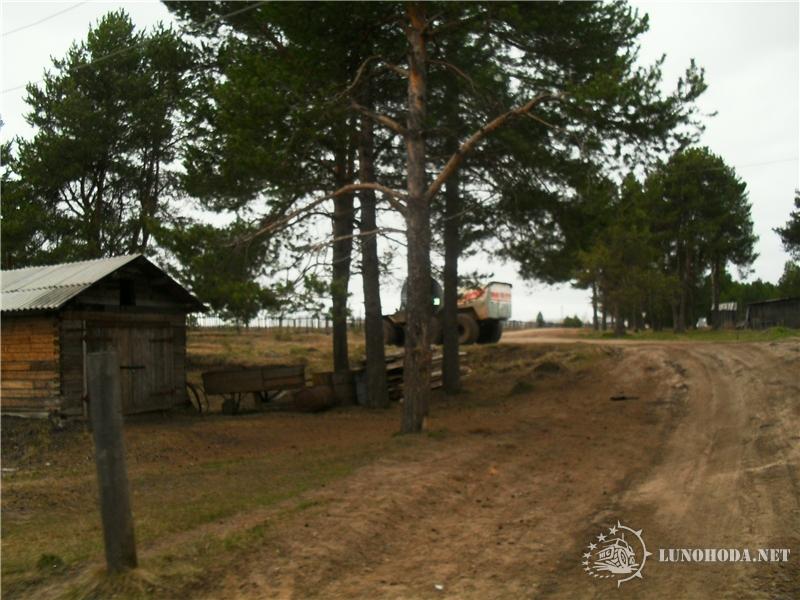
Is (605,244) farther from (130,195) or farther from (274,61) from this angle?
(274,61)

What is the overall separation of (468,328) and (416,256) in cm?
1782

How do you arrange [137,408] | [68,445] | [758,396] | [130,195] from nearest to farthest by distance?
[68,445] → [758,396] → [137,408] → [130,195]

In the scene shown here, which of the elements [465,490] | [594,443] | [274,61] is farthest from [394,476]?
[274,61]

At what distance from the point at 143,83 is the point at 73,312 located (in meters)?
13.4

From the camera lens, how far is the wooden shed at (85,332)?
15212mm

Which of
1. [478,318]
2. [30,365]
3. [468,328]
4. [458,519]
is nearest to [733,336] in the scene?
[478,318]

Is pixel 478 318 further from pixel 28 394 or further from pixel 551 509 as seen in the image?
pixel 551 509

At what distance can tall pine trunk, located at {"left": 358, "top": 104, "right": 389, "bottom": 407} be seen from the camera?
17.7 m

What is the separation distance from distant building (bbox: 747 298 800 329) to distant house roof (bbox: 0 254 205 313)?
35.6m

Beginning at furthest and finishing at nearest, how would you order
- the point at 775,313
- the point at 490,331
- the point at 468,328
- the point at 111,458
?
the point at 775,313 → the point at 490,331 → the point at 468,328 → the point at 111,458

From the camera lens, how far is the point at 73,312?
1541 centimetres

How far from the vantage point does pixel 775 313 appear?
44.3 metres

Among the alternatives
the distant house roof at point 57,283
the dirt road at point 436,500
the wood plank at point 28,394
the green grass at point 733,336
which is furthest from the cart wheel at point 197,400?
the green grass at point 733,336

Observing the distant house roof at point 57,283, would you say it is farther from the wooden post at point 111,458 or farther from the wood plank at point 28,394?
the wooden post at point 111,458
